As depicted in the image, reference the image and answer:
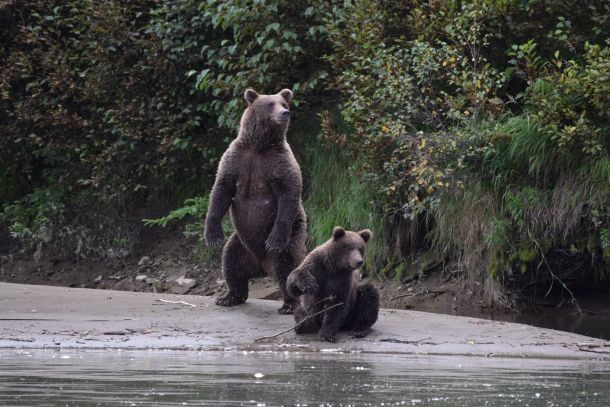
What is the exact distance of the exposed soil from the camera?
11570mm

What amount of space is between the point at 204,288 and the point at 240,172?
15.1ft

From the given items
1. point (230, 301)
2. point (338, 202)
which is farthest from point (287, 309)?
point (338, 202)

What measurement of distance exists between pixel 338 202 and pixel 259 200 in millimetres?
3303

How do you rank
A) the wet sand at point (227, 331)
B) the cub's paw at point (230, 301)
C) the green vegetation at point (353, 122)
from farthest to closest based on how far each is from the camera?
the green vegetation at point (353, 122) < the cub's paw at point (230, 301) < the wet sand at point (227, 331)

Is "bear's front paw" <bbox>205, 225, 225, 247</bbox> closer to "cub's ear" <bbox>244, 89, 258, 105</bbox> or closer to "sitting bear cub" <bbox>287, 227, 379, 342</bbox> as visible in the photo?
"sitting bear cub" <bbox>287, 227, 379, 342</bbox>

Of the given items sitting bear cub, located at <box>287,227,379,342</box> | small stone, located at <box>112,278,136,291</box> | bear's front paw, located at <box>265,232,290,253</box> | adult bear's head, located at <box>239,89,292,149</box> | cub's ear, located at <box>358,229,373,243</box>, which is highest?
adult bear's head, located at <box>239,89,292,149</box>

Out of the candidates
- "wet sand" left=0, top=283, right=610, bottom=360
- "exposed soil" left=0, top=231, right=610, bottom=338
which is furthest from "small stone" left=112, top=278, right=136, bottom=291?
"wet sand" left=0, top=283, right=610, bottom=360

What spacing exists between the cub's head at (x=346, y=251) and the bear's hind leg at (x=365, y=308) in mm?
250

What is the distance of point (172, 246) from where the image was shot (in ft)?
50.4

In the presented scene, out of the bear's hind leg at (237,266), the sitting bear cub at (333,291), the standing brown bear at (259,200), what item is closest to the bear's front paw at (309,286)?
the sitting bear cub at (333,291)

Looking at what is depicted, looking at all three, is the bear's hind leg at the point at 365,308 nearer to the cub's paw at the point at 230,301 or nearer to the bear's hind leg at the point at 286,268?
the bear's hind leg at the point at 286,268

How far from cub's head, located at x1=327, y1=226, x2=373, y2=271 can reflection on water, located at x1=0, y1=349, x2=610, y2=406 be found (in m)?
0.75

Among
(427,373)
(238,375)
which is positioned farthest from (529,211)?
(238,375)

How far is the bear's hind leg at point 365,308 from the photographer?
906 centimetres
